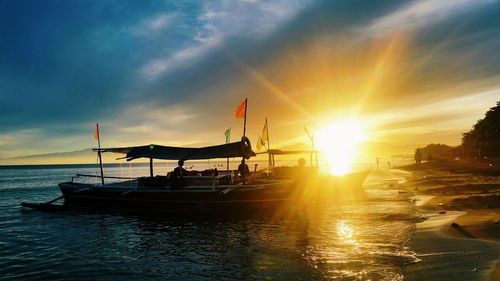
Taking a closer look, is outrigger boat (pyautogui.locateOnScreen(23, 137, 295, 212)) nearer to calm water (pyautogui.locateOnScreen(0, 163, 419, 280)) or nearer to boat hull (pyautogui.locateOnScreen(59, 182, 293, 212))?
boat hull (pyautogui.locateOnScreen(59, 182, 293, 212))

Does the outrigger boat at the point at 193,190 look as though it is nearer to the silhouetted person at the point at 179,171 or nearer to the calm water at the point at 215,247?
the silhouetted person at the point at 179,171

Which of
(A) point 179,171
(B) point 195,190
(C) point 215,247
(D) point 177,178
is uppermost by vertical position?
(A) point 179,171

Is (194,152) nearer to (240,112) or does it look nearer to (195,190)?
(195,190)

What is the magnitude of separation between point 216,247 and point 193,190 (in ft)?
28.0

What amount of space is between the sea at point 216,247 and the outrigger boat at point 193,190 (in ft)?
3.87

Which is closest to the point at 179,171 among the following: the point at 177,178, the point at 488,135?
the point at 177,178

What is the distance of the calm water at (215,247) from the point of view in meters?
9.29

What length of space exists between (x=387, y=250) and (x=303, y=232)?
4641mm

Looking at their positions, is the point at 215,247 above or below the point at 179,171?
below

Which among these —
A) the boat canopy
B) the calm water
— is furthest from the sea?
the boat canopy

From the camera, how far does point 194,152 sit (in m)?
20.7

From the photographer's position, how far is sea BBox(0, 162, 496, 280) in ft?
30.4

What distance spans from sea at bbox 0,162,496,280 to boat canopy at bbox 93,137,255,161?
425 centimetres

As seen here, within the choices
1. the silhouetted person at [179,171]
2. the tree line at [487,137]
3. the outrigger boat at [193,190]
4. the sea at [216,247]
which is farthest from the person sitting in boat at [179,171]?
the tree line at [487,137]
